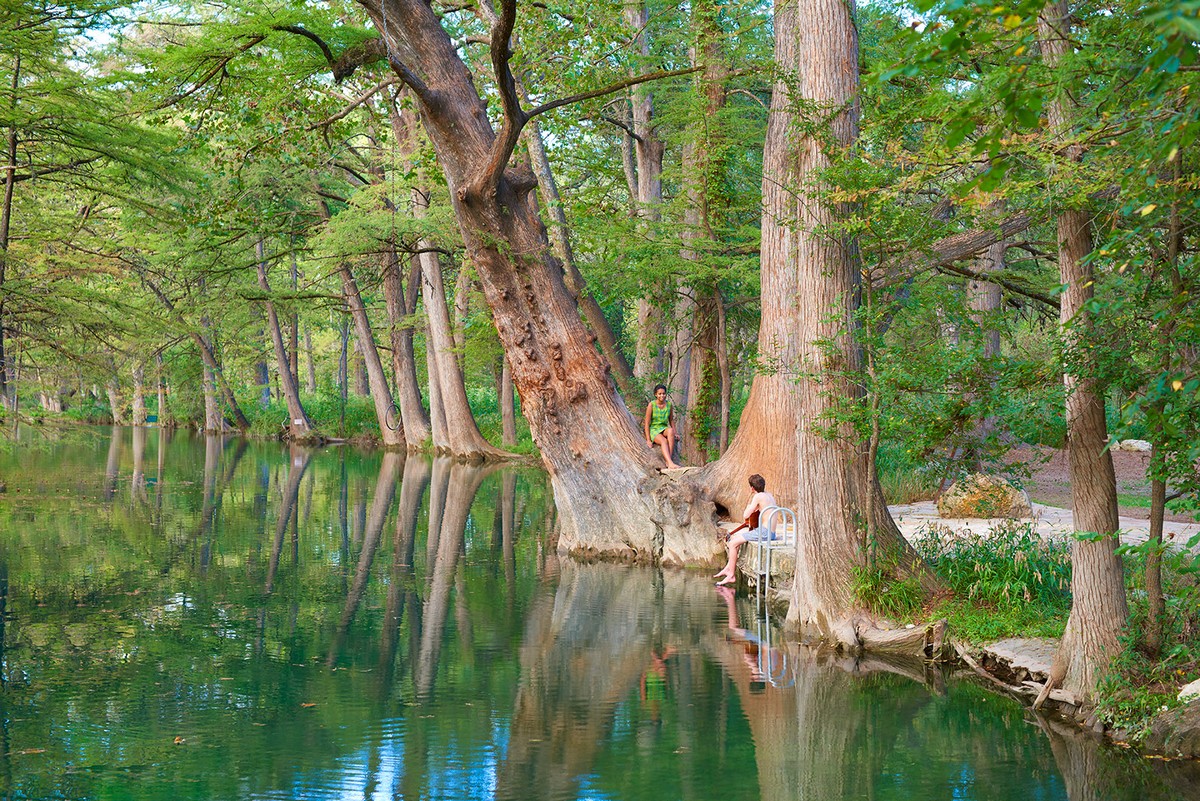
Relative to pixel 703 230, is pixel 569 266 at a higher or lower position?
lower

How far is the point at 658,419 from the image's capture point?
14.6m

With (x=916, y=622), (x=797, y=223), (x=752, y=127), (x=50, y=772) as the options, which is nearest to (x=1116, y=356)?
(x=916, y=622)

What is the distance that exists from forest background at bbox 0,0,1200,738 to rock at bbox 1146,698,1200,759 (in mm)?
371

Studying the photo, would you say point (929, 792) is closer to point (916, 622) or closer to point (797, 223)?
point (916, 622)

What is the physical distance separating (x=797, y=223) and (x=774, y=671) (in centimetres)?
369

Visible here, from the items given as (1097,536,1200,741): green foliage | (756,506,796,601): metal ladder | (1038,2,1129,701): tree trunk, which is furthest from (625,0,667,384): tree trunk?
(1097,536,1200,741): green foliage

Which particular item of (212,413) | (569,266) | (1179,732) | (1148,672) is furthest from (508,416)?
(1179,732)

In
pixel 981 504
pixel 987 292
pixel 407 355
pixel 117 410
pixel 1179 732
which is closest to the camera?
pixel 1179 732

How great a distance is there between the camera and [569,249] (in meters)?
16.5

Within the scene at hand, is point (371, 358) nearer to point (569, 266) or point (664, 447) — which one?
point (569, 266)

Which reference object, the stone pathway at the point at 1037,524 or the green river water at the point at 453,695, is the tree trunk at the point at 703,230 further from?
the green river water at the point at 453,695

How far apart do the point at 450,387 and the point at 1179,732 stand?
78.5 feet

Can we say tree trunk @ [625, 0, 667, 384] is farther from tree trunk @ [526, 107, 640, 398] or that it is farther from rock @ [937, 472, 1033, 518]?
rock @ [937, 472, 1033, 518]

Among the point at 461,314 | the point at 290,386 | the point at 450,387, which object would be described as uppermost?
the point at 461,314
